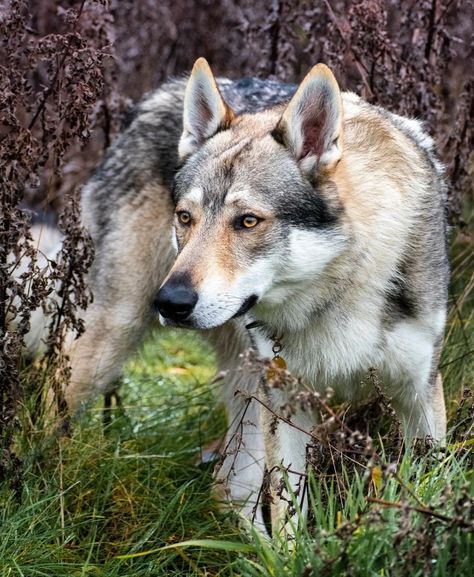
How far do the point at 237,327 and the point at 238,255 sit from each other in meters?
1.10

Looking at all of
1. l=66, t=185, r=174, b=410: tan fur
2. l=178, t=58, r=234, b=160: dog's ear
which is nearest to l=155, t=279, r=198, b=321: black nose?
l=178, t=58, r=234, b=160: dog's ear

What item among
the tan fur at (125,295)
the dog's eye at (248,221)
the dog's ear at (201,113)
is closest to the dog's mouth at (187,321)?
the dog's eye at (248,221)

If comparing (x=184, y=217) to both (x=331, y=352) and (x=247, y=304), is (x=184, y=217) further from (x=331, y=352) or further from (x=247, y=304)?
(x=331, y=352)

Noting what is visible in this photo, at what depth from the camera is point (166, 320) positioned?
10.4 feet

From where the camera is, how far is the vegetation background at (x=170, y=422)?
267 cm

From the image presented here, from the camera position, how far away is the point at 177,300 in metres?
3.06

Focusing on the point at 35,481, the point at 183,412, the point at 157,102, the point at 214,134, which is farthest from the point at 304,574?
the point at 157,102

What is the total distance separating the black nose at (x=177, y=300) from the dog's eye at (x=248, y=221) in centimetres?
36

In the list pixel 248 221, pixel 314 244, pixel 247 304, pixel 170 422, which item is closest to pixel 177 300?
pixel 247 304

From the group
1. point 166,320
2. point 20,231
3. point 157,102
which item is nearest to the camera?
point 166,320

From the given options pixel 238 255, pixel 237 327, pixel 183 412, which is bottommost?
pixel 183 412

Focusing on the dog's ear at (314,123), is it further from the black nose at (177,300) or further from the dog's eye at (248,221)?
the black nose at (177,300)

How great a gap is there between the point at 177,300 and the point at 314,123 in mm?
886

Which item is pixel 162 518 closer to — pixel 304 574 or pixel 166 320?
pixel 166 320
